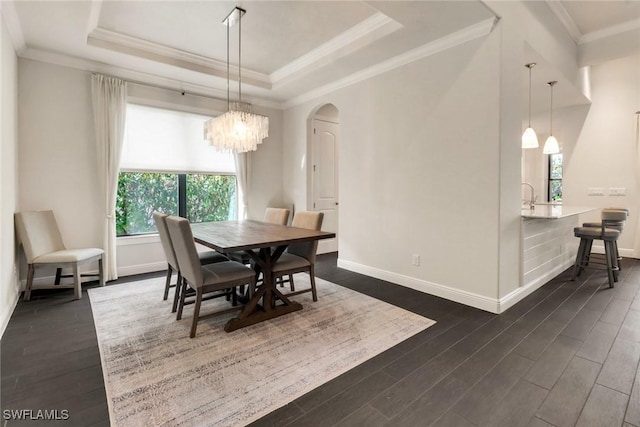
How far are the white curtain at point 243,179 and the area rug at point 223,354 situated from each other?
6.95ft

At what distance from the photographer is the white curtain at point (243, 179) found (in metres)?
5.01

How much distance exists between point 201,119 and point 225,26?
181 centimetres

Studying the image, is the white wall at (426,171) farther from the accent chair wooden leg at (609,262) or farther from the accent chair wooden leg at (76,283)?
the accent chair wooden leg at (76,283)

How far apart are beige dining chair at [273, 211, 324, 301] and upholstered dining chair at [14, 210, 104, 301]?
82.5 inches

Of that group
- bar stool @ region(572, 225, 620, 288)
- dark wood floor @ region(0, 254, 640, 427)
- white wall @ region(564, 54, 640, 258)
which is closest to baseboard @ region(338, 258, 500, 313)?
dark wood floor @ region(0, 254, 640, 427)

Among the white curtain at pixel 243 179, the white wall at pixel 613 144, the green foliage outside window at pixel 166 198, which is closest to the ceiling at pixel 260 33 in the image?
the white curtain at pixel 243 179

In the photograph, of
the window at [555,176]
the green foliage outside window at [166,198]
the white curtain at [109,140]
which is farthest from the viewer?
the window at [555,176]

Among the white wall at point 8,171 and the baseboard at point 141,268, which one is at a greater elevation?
the white wall at point 8,171

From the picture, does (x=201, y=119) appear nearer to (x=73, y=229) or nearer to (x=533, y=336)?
(x=73, y=229)

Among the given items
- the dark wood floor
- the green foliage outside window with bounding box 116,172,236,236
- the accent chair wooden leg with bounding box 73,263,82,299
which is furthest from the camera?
the green foliage outside window with bounding box 116,172,236,236

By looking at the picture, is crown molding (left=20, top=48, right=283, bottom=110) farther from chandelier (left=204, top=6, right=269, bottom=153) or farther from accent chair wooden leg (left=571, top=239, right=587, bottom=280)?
accent chair wooden leg (left=571, top=239, right=587, bottom=280)

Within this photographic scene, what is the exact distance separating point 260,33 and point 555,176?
302 inches

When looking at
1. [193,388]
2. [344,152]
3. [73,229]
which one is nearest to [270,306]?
[193,388]

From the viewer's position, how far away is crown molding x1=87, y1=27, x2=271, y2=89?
Result: 337 centimetres
